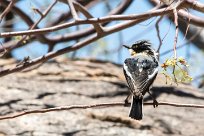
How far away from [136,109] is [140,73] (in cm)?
29

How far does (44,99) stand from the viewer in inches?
250

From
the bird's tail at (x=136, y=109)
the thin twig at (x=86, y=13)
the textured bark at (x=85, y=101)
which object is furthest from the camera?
the textured bark at (x=85, y=101)

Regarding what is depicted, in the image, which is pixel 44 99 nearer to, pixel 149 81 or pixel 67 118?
pixel 67 118

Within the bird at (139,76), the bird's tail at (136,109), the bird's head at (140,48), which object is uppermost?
the bird's head at (140,48)

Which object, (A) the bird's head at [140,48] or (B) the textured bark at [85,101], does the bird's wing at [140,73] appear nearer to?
(A) the bird's head at [140,48]

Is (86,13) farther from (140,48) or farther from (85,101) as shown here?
(85,101)

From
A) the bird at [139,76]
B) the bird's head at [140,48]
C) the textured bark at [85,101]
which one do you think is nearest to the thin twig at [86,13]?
the bird's head at [140,48]

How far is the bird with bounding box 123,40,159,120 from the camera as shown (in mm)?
3967

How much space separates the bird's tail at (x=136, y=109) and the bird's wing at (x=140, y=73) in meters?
0.07

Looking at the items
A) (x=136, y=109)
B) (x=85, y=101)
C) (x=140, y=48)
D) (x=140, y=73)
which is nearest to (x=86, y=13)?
(x=140, y=48)

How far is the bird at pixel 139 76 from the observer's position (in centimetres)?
397

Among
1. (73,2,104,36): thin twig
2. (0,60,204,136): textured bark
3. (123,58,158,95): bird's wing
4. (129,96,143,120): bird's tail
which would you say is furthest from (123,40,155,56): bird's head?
(0,60,204,136): textured bark

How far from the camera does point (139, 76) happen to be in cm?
407

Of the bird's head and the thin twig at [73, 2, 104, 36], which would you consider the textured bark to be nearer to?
the bird's head
